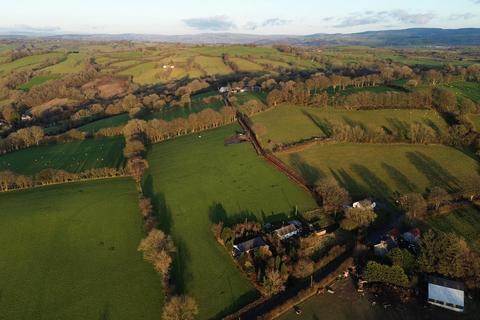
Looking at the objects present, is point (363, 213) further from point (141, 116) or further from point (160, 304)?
point (141, 116)

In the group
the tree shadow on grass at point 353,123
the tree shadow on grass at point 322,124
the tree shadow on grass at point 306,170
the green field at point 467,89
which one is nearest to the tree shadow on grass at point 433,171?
the tree shadow on grass at point 353,123

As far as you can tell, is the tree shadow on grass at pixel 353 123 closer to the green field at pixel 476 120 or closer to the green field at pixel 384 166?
the green field at pixel 384 166

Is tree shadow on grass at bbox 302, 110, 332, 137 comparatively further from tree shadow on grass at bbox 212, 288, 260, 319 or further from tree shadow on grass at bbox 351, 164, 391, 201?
tree shadow on grass at bbox 212, 288, 260, 319

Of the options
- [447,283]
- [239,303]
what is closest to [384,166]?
[447,283]

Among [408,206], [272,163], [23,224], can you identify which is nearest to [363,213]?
[408,206]

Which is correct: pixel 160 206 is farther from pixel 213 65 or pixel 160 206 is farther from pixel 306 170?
pixel 213 65
